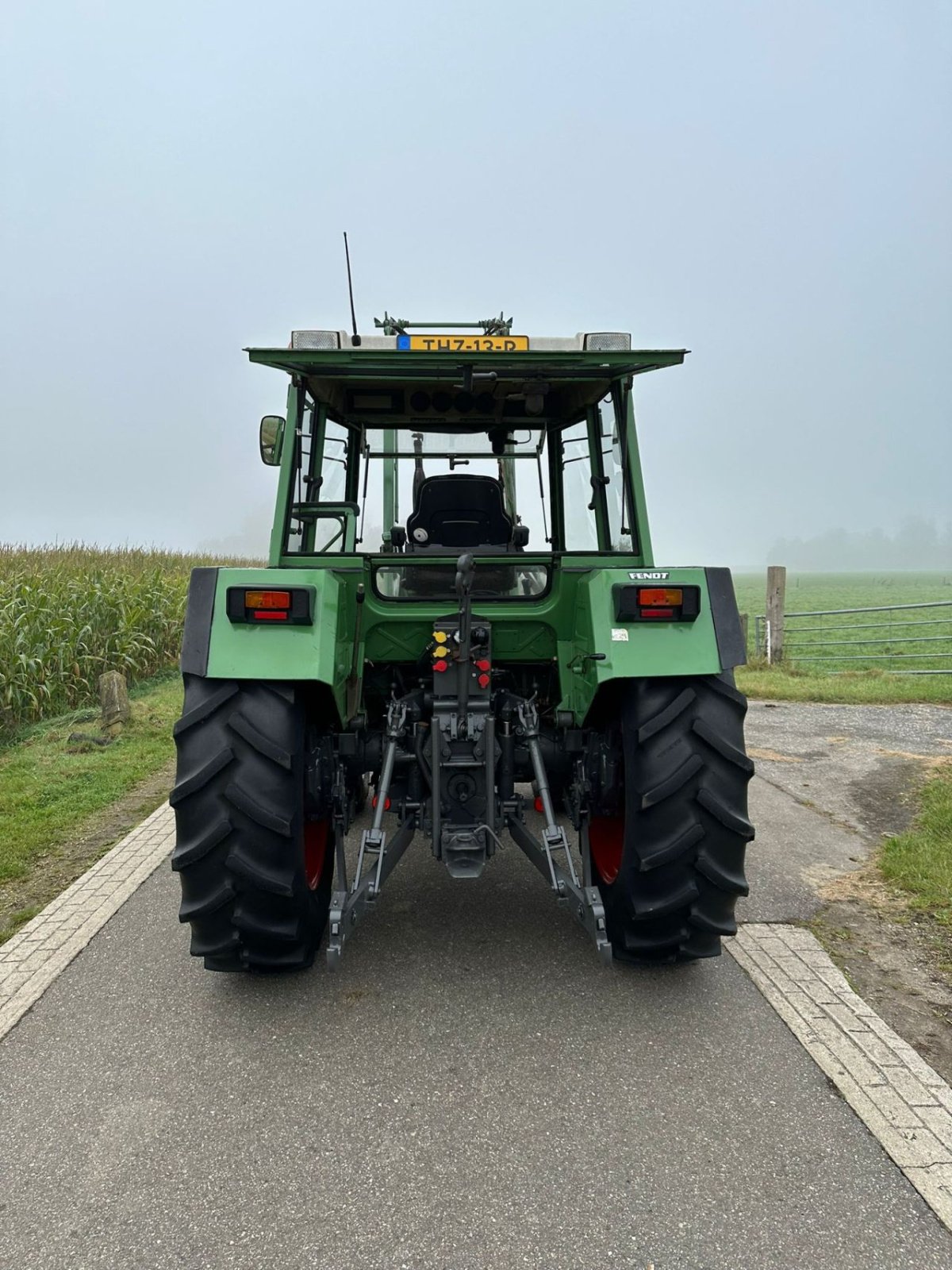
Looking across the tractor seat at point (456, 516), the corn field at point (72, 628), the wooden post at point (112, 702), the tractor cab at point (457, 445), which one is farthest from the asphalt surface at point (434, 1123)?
the corn field at point (72, 628)

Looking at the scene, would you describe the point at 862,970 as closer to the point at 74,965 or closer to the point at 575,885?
the point at 575,885

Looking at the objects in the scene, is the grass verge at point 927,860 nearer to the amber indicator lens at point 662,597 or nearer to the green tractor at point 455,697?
the green tractor at point 455,697

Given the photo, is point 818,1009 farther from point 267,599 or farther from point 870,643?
point 870,643

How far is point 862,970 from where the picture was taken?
3281 mm

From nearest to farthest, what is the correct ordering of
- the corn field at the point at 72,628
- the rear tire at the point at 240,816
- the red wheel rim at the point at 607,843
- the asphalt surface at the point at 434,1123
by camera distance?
the asphalt surface at the point at 434,1123
the rear tire at the point at 240,816
the red wheel rim at the point at 607,843
the corn field at the point at 72,628

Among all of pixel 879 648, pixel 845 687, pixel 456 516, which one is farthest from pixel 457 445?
pixel 879 648

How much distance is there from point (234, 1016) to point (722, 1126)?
1677 millimetres

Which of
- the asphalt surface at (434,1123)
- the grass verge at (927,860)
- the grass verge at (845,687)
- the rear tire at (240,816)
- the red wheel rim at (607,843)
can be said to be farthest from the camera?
the grass verge at (845,687)

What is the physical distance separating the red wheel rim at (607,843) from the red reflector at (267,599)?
1.56 metres

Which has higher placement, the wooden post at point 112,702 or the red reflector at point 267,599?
the red reflector at point 267,599

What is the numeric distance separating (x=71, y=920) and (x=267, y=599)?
207 centimetres

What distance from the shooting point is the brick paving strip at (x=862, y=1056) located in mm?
2240

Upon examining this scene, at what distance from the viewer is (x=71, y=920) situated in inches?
150

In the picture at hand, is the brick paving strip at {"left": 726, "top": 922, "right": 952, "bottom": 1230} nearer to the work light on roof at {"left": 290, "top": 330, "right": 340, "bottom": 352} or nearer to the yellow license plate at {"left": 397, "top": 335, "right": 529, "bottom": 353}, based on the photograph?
the yellow license plate at {"left": 397, "top": 335, "right": 529, "bottom": 353}
